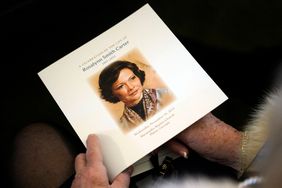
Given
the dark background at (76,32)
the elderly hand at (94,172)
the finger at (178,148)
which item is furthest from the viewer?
the dark background at (76,32)

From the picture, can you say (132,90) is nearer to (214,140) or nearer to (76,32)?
(214,140)

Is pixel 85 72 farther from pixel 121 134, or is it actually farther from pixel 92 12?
pixel 92 12

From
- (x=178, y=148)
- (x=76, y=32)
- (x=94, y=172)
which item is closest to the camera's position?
(x=94, y=172)

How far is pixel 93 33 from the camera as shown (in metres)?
1.24

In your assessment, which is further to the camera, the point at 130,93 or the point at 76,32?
the point at 76,32

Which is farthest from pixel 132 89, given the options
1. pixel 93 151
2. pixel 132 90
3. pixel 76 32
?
pixel 76 32

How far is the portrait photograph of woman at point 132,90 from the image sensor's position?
0.77 meters

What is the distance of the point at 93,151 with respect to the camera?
0.74 m

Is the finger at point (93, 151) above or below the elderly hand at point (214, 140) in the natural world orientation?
above

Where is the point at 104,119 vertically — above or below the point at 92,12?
below

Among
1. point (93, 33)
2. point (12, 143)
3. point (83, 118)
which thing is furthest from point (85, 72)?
point (93, 33)

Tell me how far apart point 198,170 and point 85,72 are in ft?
1.09

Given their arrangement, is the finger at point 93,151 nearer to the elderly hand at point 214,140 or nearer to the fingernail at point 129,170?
the fingernail at point 129,170

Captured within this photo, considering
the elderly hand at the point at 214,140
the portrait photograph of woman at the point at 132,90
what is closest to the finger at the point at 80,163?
the portrait photograph of woman at the point at 132,90
